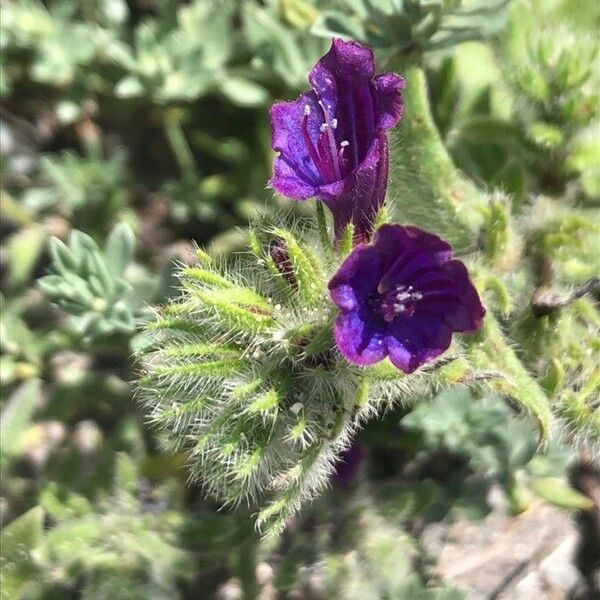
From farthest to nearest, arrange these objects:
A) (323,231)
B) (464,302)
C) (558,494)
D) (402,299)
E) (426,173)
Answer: (558,494)
(426,173)
(323,231)
(402,299)
(464,302)

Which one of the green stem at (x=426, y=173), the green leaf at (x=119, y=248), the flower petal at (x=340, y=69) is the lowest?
the green leaf at (x=119, y=248)

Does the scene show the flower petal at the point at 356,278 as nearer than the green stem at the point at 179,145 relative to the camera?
Yes

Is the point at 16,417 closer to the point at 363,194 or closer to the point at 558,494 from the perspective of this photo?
the point at 363,194

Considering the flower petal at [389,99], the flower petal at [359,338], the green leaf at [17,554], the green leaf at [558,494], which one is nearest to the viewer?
the flower petal at [359,338]

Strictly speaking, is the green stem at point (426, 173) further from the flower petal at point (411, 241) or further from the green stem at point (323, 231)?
the flower petal at point (411, 241)

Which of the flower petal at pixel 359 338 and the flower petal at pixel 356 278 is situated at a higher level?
the flower petal at pixel 356 278

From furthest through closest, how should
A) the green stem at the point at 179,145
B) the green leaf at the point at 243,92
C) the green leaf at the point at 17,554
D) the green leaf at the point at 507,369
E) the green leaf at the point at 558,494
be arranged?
1. the green stem at the point at 179,145
2. the green leaf at the point at 243,92
3. the green leaf at the point at 558,494
4. the green leaf at the point at 17,554
5. the green leaf at the point at 507,369

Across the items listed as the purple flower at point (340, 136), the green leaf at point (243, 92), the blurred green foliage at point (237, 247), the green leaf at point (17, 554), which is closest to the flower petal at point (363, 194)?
the purple flower at point (340, 136)

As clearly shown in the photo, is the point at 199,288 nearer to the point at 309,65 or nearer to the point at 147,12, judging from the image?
the point at 309,65

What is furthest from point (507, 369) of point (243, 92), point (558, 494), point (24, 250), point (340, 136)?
point (24, 250)
